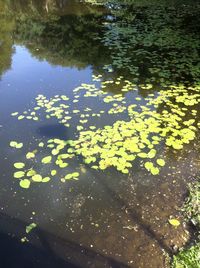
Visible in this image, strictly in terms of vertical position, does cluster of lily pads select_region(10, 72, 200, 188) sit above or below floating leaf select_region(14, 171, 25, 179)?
above

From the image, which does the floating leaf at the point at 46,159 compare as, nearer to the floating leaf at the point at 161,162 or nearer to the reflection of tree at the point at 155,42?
the floating leaf at the point at 161,162

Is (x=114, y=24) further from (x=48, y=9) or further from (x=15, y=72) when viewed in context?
(x=15, y=72)

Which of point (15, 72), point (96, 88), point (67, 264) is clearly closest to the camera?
point (67, 264)

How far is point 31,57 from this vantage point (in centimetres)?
984

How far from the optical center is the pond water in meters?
3.92

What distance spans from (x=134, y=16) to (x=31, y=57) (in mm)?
6447

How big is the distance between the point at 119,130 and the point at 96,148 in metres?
0.75

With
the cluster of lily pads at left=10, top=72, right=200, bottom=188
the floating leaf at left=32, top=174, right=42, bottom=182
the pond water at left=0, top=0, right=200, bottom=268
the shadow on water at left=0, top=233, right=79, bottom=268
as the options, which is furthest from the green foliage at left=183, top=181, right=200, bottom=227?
the floating leaf at left=32, top=174, right=42, bottom=182

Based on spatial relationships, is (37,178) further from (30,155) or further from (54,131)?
(54,131)

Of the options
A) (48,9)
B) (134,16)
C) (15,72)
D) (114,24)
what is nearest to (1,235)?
(15,72)

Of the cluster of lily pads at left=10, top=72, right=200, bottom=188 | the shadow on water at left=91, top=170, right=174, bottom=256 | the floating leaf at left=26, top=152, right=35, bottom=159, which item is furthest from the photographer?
the floating leaf at left=26, top=152, right=35, bottom=159

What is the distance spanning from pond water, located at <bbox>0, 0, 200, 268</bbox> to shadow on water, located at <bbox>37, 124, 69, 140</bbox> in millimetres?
35

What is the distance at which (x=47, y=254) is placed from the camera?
3746mm

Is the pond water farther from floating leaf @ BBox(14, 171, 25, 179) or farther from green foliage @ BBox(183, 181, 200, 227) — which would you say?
green foliage @ BBox(183, 181, 200, 227)
